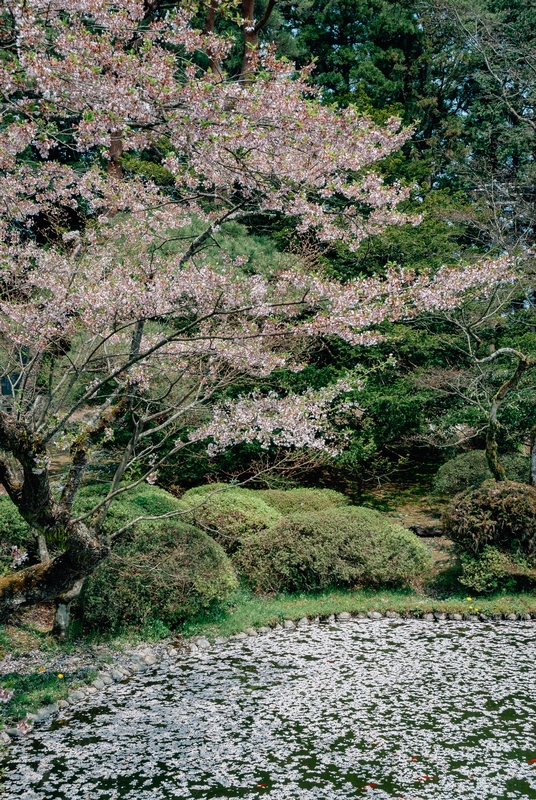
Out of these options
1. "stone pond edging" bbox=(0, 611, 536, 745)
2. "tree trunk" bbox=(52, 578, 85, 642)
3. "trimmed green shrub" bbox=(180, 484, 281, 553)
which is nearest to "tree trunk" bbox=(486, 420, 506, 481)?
"stone pond edging" bbox=(0, 611, 536, 745)

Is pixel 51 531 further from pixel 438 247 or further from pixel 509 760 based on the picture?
pixel 438 247

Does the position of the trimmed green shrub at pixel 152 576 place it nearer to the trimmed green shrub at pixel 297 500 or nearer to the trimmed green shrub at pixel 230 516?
the trimmed green shrub at pixel 230 516

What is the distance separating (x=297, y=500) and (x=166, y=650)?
3.87 m

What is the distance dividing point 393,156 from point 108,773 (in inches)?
569

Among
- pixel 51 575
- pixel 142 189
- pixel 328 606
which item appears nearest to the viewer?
pixel 51 575

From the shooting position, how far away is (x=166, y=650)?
6.28 meters

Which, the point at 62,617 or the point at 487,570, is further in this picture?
the point at 487,570

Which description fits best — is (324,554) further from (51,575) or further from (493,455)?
(51,575)

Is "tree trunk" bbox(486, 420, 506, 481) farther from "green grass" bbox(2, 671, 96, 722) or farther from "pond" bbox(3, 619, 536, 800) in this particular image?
"green grass" bbox(2, 671, 96, 722)

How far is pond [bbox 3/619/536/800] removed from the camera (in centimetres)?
379

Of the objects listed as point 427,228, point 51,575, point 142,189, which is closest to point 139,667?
point 51,575

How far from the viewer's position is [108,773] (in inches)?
156

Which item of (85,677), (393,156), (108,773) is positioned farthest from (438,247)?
(108,773)

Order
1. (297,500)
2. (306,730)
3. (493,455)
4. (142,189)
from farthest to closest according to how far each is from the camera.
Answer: (297,500), (493,455), (142,189), (306,730)
